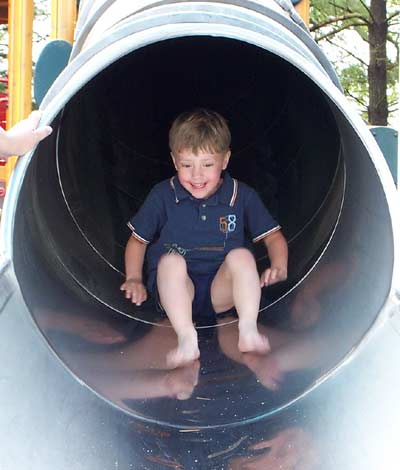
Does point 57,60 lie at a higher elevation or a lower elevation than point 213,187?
higher

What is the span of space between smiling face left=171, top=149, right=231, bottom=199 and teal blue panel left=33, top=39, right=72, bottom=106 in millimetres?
906

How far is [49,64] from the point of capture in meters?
3.08

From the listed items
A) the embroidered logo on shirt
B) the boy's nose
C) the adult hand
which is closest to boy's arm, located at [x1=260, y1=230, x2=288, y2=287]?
the embroidered logo on shirt

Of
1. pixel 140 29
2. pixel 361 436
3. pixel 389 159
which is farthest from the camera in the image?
pixel 389 159

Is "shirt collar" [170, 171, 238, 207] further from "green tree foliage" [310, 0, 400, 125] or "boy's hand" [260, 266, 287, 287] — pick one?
"green tree foliage" [310, 0, 400, 125]

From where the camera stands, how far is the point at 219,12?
174 cm

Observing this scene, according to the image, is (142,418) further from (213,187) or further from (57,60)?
(57,60)

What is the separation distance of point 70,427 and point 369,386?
65 cm

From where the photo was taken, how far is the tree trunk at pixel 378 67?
8227 mm

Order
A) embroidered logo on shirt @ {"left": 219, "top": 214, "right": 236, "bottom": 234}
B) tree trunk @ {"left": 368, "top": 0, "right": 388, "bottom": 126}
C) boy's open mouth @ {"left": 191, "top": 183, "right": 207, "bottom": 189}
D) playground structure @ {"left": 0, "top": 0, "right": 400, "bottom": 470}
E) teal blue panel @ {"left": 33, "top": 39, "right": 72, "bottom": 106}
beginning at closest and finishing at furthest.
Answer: playground structure @ {"left": 0, "top": 0, "right": 400, "bottom": 470}
boy's open mouth @ {"left": 191, "top": 183, "right": 207, "bottom": 189}
embroidered logo on shirt @ {"left": 219, "top": 214, "right": 236, "bottom": 234}
teal blue panel @ {"left": 33, "top": 39, "right": 72, "bottom": 106}
tree trunk @ {"left": 368, "top": 0, "right": 388, "bottom": 126}

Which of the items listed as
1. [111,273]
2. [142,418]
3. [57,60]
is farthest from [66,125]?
[142,418]

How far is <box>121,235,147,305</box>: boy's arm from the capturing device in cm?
234

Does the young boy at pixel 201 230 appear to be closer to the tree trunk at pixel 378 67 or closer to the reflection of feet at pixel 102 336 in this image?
the reflection of feet at pixel 102 336

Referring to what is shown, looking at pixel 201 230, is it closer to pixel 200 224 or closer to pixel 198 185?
pixel 200 224
